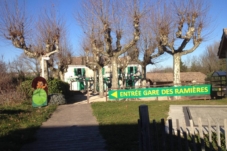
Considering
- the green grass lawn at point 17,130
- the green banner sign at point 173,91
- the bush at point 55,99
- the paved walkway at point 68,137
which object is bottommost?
the paved walkway at point 68,137

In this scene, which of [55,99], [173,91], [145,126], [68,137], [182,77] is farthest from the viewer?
[182,77]

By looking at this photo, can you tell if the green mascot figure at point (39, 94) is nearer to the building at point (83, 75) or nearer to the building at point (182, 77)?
the building at point (83, 75)

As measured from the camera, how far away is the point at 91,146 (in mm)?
6434

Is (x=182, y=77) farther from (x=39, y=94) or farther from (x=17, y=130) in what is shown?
(x=17, y=130)

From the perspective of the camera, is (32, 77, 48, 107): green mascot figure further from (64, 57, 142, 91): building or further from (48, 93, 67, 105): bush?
(64, 57, 142, 91): building

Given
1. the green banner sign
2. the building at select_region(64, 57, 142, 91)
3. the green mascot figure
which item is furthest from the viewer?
the building at select_region(64, 57, 142, 91)

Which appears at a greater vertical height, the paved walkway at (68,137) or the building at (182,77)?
the building at (182,77)

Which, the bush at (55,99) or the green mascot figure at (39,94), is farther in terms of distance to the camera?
the bush at (55,99)

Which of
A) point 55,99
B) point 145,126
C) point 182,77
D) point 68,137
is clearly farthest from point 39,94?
point 182,77

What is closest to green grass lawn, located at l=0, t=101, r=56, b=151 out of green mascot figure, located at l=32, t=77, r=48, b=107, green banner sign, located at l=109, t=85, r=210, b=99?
green mascot figure, located at l=32, t=77, r=48, b=107

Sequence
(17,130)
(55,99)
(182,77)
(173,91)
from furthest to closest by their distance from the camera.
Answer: (182,77) → (173,91) → (55,99) → (17,130)

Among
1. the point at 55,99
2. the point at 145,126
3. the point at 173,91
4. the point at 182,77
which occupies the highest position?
the point at 182,77

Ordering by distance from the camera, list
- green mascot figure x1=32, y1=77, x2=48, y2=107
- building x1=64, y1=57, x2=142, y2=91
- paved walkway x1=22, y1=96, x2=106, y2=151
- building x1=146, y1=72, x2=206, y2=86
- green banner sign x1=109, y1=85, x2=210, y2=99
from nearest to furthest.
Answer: paved walkway x1=22, y1=96, x2=106, y2=151
green mascot figure x1=32, y1=77, x2=48, y2=107
green banner sign x1=109, y1=85, x2=210, y2=99
building x1=64, y1=57, x2=142, y2=91
building x1=146, y1=72, x2=206, y2=86

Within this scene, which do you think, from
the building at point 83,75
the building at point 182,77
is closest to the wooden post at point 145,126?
the building at point 83,75
